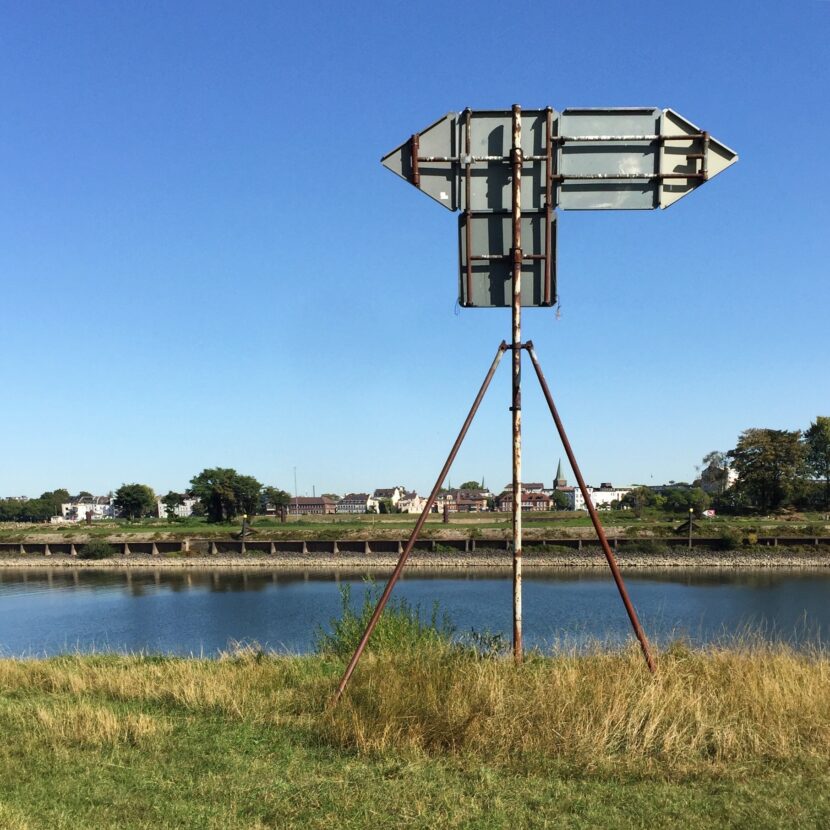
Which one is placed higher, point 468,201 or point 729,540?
point 468,201

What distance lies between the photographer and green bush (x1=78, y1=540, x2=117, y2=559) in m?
71.9

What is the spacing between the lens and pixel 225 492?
9831cm

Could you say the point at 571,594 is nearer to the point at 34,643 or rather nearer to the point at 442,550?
the point at 442,550

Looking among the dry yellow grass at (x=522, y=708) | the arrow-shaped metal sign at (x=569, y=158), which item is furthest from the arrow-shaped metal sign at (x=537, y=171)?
the dry yellow grass at (x=522, y=708)

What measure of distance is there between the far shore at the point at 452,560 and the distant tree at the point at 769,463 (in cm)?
2658

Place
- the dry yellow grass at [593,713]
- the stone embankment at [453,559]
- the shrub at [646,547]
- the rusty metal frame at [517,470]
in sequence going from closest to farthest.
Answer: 1. the dry yellow grass at [593,713]
2. the rusty metal frame at [517,470]
3. the stone embankment at [453,559]
4. the shrub at [646,547]

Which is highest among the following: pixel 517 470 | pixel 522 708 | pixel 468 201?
pixel 468 201

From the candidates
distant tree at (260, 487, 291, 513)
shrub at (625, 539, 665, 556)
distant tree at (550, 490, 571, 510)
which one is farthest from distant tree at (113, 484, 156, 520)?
shrub at (625, 539, 665, 556)

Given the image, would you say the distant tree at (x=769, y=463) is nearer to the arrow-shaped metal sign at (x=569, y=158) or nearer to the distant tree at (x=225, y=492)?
the distant tree at (x=225, y=492)

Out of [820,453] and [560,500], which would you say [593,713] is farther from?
[560,500]

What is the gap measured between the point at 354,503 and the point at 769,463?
4483 inches

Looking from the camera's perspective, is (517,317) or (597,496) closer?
(517,317)

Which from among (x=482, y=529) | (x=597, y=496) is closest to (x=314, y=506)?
(x=597, y=496)

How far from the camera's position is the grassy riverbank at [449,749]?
368 cm
